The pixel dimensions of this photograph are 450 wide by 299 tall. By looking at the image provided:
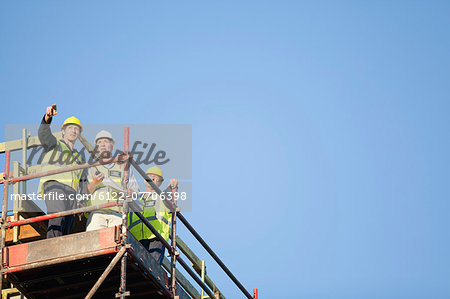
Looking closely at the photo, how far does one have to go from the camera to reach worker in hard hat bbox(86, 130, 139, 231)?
12562 mm

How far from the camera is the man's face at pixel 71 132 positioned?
13.0m

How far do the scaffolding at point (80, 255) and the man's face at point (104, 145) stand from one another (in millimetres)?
833

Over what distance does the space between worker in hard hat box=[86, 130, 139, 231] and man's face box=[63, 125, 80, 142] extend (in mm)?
394

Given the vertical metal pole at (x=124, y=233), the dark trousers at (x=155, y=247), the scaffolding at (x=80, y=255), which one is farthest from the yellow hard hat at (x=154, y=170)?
the vertical metal pole at (x=124, y=233)

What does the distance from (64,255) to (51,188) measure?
1186 mm

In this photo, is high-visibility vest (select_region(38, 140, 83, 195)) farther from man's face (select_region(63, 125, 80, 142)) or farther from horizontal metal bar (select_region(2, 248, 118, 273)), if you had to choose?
horizontal metal bar (select_region(2, 248, 118, 273))

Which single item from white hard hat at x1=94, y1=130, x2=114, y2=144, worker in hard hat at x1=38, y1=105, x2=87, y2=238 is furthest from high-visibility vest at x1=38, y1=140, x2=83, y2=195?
white hard hat at x1=94, y1=130, x2=114, y2=144

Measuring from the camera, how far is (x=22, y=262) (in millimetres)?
11766

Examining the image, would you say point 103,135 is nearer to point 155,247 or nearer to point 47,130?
point 47,130

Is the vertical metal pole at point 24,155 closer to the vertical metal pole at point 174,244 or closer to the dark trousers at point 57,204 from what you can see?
the dark trousers at point 57,204

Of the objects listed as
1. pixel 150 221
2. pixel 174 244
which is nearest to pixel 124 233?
pixel 174 244

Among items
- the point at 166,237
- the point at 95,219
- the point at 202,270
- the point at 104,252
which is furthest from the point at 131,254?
the point at 202,270

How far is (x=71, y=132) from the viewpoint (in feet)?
42.6

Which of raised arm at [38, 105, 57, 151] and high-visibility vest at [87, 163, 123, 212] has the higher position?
raised arm at [38, 105, 57, 151]
